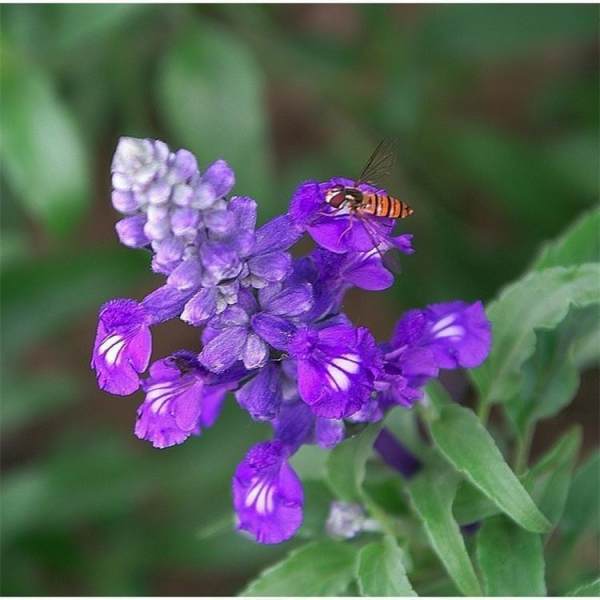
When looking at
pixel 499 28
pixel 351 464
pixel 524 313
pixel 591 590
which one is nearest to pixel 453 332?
pixel 524 313

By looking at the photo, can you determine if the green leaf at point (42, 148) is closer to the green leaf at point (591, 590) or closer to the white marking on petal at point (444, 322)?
the white marking on petal at point (444, 322)

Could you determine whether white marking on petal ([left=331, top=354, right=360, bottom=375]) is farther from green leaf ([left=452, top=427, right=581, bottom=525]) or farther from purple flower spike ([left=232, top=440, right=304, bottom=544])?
green leaf ([left=452, top=427, right=581, bottom=525])

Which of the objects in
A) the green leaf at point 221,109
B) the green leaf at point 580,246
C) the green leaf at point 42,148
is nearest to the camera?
the green leaf at point 580,246

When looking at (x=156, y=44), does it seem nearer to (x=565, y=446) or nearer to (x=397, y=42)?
(x=397, y=42)

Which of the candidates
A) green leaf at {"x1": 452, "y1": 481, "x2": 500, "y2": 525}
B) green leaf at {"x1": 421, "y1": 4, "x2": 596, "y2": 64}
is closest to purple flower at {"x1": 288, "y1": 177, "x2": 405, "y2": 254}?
green leaf at {"x1": 452, "y1": 481, "x2": 500, "y2": 525}

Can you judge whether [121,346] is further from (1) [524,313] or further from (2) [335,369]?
(1) [524,313]

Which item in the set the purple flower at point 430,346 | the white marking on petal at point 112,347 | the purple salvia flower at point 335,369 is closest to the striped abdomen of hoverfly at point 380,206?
the purple flower at point 430,346

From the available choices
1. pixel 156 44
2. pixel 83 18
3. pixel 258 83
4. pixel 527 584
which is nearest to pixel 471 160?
pixel 258 83

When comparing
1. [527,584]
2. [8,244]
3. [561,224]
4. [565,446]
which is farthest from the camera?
[561,224]
